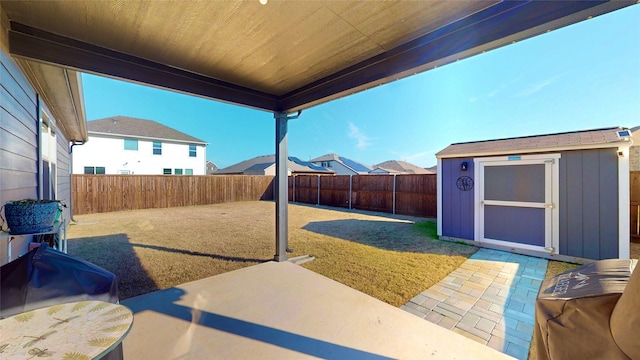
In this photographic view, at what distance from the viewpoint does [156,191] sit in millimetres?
11398

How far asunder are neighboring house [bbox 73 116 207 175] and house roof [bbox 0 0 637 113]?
1643cm

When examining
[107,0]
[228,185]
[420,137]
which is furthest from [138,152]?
[420,137]

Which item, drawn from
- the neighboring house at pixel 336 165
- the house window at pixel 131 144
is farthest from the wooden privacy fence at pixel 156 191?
the neighboring house at pixel 336 165

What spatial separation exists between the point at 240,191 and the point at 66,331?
13918mm

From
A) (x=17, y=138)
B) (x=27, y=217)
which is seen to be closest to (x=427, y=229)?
(x=27, y=217)

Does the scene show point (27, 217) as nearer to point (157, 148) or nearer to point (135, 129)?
point (157, 148)

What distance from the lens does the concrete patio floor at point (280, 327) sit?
1876 millimetres

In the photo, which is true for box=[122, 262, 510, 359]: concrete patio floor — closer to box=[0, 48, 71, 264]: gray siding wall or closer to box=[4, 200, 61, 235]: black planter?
box=[4, 200, 61, 235]: black planter

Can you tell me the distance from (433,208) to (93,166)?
19.0m

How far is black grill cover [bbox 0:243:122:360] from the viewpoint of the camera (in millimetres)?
1110

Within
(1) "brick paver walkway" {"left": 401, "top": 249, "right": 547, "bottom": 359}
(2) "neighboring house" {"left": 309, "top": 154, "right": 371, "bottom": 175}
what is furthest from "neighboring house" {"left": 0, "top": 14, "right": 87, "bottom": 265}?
(2) "neighboring house" {"left": 309, "top": 154, "right": 371, "bottom": 175}

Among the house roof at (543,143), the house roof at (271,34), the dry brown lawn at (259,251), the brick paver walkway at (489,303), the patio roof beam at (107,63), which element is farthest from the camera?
the house roof at (543,143)

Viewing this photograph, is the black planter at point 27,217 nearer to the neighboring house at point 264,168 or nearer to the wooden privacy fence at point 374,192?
the wooden privacy fence at point 374,192

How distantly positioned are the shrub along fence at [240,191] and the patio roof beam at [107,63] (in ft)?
26.2
